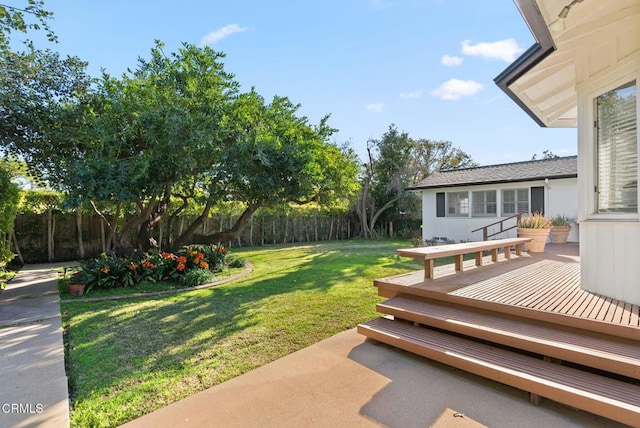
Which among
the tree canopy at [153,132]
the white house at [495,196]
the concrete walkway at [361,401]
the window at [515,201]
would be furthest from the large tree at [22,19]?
the window at [515,201]

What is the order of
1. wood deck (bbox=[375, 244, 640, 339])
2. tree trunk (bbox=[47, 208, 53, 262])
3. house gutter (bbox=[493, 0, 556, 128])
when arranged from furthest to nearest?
tree trunk (bbox=[47, 208, 53, 262])
wood deck (bbox=[375, 244, 640, 339])
house gutter (bbox=[493, 0, 556, 128])

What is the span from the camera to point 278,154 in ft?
22.8

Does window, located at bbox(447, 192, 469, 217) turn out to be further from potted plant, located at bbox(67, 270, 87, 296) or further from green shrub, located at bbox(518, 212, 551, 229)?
potted plant, located at bbox(67, 270, 87, 296)

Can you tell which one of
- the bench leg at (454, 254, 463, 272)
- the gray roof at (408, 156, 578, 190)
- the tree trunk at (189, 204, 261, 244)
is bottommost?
the bench leg at (454, 254, 463, 272)

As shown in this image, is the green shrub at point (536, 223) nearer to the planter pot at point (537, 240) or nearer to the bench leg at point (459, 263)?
the planter pot at point (537, 240)

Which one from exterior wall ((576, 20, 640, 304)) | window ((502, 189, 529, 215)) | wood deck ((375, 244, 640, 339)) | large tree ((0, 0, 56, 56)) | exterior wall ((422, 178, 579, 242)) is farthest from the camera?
window ((502, 189, 529, 215))

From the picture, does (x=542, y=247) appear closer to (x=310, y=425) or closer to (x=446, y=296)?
(x=446, y=296)

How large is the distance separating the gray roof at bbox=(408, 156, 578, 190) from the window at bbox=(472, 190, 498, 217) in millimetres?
642

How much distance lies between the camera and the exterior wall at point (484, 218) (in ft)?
36.1

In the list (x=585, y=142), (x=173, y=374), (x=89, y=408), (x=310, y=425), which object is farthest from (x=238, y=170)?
(x=585, y=142)

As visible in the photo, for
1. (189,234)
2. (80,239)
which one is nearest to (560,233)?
(189,234)

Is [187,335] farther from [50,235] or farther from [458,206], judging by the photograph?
[458,206]

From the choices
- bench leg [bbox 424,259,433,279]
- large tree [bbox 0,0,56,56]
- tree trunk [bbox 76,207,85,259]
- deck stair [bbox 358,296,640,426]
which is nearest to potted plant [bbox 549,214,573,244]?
A: bench leg [bbox 424,259,433,279]

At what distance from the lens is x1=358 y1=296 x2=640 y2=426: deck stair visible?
2281 millimetres
